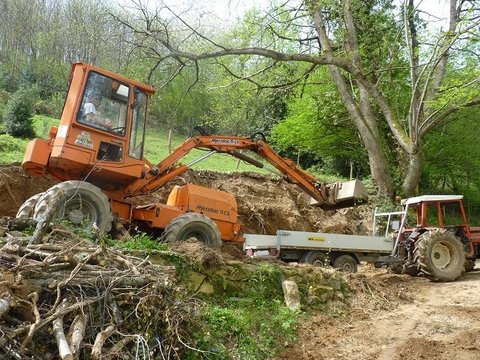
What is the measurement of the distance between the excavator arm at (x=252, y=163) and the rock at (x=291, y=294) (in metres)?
2.96

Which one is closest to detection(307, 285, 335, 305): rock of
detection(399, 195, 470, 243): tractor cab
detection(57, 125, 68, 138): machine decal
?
detection(57, 125, 68, 138): machine decal

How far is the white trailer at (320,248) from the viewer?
31.1ft

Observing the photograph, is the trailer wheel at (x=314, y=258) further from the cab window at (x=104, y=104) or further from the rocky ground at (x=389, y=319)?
the cab window at (x=104, y=104)

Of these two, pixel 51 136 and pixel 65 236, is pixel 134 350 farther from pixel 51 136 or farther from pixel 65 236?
pixel 51 136

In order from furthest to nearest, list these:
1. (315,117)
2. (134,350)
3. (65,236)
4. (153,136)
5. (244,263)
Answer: (153,136), (315,117), (244,263), (65,236), (134,350)

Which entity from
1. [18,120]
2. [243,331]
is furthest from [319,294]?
[18,120]

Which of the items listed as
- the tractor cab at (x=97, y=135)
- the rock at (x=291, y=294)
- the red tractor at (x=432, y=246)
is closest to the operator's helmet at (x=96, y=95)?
the tractor cab at (x=97, y=135)

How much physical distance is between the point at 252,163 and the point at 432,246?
4314 mm

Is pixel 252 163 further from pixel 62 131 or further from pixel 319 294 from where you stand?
pixel 62 131

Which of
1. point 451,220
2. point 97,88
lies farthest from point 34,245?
point 451,220

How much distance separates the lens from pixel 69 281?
4.44 m

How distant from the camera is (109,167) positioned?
791 centimetres

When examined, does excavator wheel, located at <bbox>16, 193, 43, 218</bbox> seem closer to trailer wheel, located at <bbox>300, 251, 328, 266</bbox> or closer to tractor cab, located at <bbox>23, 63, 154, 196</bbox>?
tractor cab, located at <bbox>23, 63, 154, 196</bbox>

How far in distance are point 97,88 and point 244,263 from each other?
357 cm
